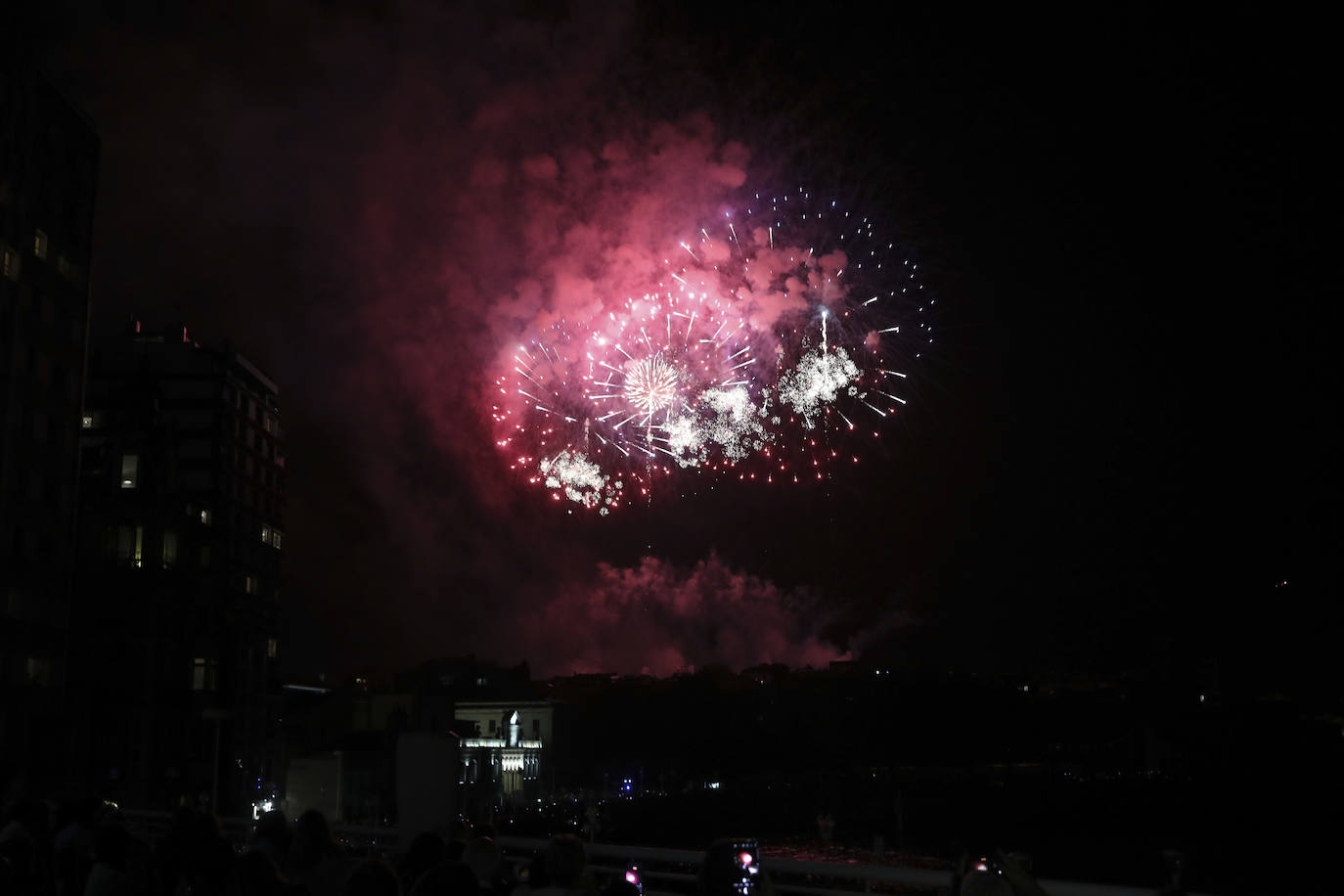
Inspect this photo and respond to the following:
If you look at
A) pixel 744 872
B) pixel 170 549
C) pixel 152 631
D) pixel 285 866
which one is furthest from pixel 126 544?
pixel 744 872

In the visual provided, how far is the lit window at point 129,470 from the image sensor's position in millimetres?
52562

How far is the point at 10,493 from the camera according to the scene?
39031 millimetres

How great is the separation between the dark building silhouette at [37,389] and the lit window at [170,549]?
333 inches

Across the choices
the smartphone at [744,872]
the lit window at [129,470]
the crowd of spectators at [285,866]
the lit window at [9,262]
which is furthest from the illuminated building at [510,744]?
the smartphone at [744,872]

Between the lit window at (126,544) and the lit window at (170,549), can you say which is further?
the lit window at (170,549)

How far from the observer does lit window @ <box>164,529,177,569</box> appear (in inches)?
2008

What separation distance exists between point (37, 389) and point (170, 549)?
40.5 feet

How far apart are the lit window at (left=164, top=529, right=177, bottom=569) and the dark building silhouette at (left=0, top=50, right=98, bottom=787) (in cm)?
847

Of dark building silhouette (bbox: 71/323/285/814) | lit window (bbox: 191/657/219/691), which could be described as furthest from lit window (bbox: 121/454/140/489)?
lit window (bbox: 191/657/219/691)

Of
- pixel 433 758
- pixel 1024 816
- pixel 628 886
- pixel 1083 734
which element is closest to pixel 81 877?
pixel 628 886

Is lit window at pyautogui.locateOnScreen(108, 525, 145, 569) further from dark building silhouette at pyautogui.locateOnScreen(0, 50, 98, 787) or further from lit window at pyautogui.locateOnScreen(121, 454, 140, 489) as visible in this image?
dark building silhouette at pyautogui.locateOnScreen(0, 50, 98, 787)

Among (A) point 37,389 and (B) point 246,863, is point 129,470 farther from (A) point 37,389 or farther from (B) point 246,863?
(B) point 246,863

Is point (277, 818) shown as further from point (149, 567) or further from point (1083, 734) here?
point (1083, 734)

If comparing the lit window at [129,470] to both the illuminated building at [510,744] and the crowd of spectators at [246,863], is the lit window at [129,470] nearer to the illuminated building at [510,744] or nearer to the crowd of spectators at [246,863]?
the illuminated building at [510,744]
